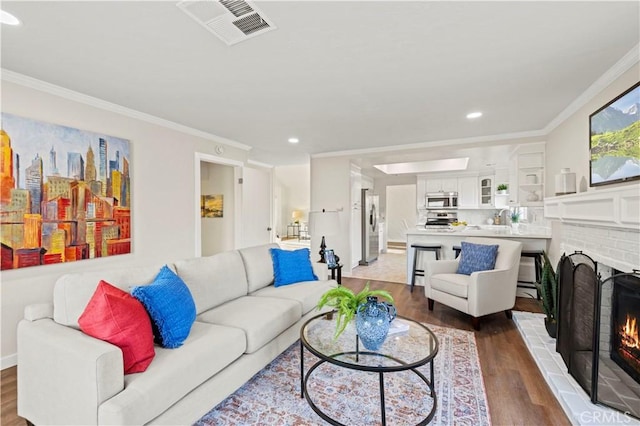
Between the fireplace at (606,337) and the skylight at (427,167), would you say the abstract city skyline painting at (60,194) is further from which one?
the skylight at (427,167)

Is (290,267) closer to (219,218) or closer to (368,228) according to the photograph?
(219,218)

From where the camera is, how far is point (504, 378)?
2209mm

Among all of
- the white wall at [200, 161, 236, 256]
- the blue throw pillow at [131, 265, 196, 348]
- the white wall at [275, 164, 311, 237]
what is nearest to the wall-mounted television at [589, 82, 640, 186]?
the blue throw pillow at [131, 265, 196, 348]

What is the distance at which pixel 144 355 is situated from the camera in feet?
4.97

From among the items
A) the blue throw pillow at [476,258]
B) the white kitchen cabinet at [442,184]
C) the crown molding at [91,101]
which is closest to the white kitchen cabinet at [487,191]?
the white kitchen cabinet at [442,184]

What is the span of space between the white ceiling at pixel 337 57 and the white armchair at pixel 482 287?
5.46 ft

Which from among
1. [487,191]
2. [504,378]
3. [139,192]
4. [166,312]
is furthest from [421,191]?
[166,312]

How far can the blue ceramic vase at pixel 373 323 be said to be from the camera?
1.79 metres

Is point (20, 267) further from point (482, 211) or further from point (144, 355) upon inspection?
point (482, 211)

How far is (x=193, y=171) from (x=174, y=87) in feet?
5.20

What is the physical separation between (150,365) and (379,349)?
129cm

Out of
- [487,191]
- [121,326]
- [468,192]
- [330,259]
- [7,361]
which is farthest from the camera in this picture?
[468,192]

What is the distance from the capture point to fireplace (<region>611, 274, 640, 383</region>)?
170 cm

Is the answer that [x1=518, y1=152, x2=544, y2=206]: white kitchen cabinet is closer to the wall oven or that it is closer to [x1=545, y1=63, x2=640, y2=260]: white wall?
[x1=545, y1=63, x2=640, y2=260]: white wall
